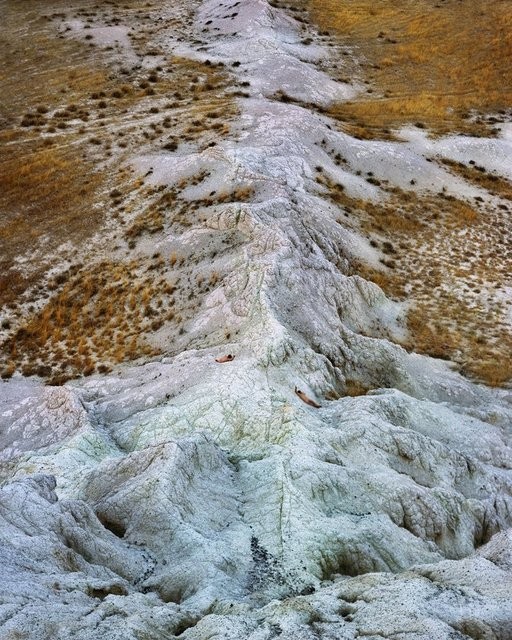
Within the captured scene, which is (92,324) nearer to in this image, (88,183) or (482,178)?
(88,183)

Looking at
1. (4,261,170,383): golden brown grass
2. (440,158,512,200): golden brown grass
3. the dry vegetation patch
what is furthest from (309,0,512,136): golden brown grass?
(4,261,170,383): golden brown grass

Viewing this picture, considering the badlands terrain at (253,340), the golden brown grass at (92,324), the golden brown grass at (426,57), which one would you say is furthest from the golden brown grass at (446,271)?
the golden brown grass at (426,57)

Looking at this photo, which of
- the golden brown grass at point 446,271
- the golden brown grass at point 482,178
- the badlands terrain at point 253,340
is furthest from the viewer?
the golden brown grass at point 482,178

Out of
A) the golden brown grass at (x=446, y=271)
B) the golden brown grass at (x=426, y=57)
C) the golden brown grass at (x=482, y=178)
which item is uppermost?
the golden brown grass at (x=426, y=57)

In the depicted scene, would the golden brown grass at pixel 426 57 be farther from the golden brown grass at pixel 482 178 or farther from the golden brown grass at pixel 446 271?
the golden brown grass at pixel 446 271

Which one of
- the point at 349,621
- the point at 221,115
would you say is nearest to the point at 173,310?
the point at 349,621

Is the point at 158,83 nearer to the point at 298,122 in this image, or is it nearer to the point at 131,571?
→ the point at 298,122
